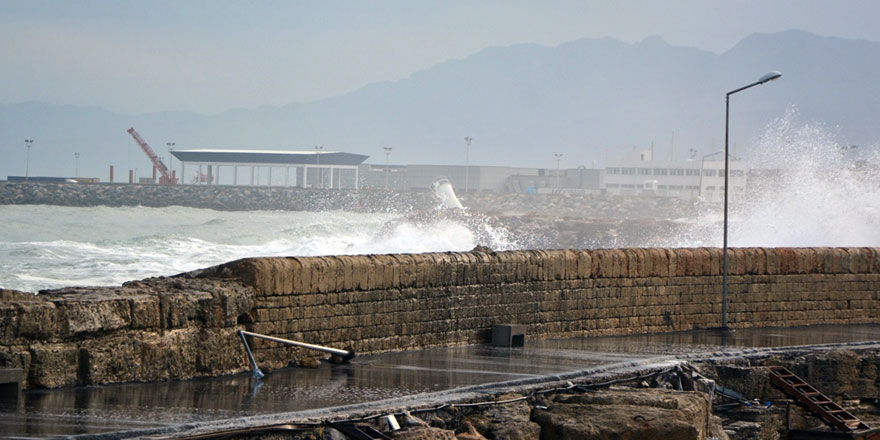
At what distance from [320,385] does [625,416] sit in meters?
2.57

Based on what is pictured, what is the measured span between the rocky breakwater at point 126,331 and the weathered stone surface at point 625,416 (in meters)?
2.89

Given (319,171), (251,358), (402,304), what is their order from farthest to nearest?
(319,171) < (402,304) < (251,358)

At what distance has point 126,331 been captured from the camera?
949 centimetres

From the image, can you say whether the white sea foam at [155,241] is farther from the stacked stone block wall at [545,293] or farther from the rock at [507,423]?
the rock at [507,423]

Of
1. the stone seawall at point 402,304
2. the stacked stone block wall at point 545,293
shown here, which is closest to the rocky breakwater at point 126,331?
the stone seawall at point 402,304

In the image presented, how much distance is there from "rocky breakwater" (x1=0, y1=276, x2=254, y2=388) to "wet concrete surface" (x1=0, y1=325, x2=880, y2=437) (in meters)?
0.17

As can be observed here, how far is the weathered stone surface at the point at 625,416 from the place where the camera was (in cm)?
948

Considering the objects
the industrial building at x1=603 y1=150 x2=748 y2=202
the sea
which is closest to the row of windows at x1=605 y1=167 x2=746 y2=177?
the industrial building at x1=603 y1=150 x2=748 y2=202

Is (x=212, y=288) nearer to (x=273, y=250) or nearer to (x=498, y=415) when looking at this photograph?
(x=498, y=415)

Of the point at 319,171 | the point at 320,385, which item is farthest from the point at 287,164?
the point at 320,385

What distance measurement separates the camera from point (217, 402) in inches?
346

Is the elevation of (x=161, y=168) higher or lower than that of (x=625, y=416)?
higher

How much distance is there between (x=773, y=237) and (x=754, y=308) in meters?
30.7

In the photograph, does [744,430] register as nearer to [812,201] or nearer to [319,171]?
[812,201]
